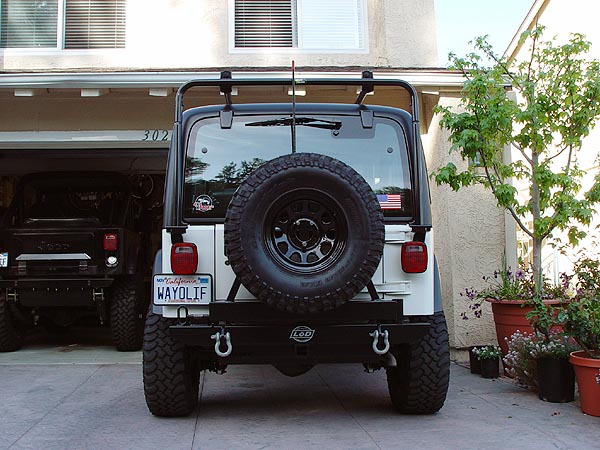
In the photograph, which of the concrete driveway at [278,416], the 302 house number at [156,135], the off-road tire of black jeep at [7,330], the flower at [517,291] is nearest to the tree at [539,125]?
the flower at [517,291]

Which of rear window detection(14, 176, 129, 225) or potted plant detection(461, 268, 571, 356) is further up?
rear window detection(14, 176, 129, 225)

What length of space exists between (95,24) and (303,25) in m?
2.87

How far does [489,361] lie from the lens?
21.3 ft

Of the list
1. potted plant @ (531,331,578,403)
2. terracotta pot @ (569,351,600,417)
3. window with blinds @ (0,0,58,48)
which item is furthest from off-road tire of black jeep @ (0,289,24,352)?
terracotta pot @ (569,351,600,417)

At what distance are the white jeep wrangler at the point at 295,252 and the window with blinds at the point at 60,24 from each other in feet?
16.9

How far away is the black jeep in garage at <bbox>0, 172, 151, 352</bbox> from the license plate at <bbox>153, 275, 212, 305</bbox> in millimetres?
4178

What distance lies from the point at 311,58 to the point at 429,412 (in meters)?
5.64

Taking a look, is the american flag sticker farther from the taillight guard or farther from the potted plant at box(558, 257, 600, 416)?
the potted plant at box(558, 257, 600, 416)

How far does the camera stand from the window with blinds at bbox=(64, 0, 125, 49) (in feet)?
30.1

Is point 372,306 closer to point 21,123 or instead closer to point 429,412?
point 429,412

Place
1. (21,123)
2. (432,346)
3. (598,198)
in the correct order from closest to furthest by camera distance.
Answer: (432,346), (598,198), (21,123)

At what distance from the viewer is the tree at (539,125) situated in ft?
20.3

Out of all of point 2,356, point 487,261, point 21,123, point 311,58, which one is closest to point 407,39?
point 311,58

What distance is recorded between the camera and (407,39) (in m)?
8.58
